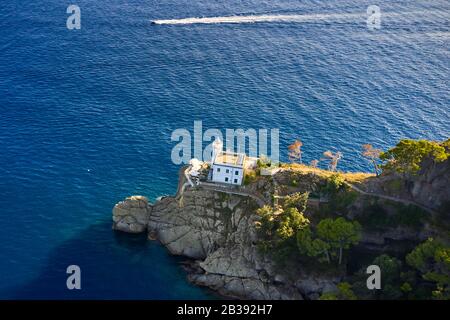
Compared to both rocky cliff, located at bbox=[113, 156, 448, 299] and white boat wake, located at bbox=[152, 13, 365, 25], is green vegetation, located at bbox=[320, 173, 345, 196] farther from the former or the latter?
white boat wake, located at bbox=[152, 13, 365, 25]

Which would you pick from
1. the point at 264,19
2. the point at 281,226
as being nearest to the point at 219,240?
the point at 281,226

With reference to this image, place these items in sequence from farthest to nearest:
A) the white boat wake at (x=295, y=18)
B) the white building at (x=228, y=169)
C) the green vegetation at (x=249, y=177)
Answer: the white boat wake at (x=295, y=18), the green vegetation at (x=249, y=177), the white building at (x=228, y=169)

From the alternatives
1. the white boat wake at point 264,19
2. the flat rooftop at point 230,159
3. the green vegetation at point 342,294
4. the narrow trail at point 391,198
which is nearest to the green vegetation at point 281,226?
the narrow trail at point 391,198

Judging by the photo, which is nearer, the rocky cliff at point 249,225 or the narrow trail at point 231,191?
the rocky cliff at point 249,225

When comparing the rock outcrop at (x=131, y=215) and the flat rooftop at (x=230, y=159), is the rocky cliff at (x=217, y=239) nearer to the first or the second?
the rock outcrop at (x=131, y=215)

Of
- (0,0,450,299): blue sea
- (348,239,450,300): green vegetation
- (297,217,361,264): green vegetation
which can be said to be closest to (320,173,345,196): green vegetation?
(297,217,361,264): green vegetation
